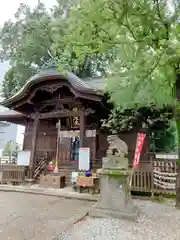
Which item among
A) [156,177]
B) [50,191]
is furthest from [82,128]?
[156,177]

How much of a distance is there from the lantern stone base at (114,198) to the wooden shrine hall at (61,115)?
3.12 meters

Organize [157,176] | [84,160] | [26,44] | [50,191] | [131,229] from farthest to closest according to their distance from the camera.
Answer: [26,44], [84,160], [50,191], [157,176], [131,229]

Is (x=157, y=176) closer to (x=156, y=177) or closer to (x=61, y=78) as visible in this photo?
(x=156, y=177)

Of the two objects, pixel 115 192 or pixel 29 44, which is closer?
pixel 115 192

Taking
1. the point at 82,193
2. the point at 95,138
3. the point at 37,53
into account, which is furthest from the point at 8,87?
the point at 82,193

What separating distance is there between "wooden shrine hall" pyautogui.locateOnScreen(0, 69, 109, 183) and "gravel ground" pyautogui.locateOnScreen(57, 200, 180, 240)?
3.58 metres

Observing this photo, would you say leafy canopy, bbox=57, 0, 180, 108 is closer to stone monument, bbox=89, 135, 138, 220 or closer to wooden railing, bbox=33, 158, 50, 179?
stone monument, bbox=89, 135, 138, 220

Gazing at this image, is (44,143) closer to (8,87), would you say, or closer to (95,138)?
(95,138)

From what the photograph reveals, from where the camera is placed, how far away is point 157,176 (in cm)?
634

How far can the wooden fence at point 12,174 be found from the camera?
323 inches

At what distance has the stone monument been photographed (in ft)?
14.4

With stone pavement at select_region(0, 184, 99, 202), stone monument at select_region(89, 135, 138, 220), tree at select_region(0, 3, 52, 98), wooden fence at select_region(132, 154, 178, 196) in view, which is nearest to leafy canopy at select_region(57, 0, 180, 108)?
stone monument at select_region(89, 135, 138, 220)

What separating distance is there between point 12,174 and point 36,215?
13.9 ft

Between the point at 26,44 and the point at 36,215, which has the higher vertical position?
the point at 26,44
